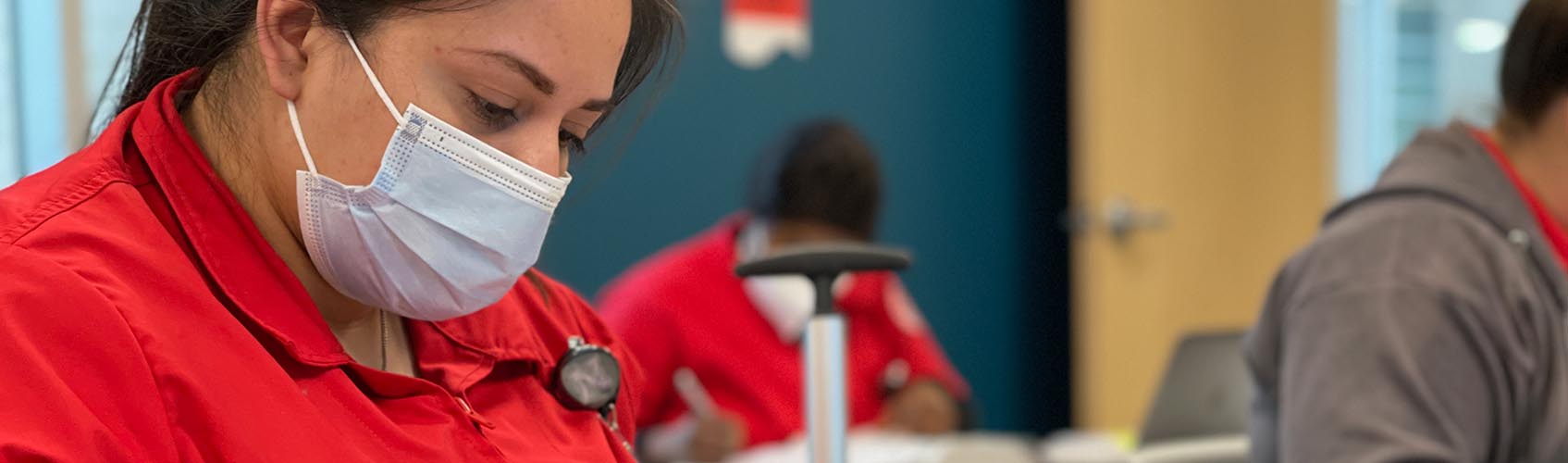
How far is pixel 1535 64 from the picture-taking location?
1.63 meters

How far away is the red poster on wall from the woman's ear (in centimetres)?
253

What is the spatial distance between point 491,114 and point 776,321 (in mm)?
1684

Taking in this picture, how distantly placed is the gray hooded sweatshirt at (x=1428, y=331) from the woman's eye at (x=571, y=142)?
2.61ft

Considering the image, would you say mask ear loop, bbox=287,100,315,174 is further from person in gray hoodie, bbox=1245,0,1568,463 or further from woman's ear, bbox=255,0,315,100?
person in gray hoodie, bbox=1245,0,1568,463

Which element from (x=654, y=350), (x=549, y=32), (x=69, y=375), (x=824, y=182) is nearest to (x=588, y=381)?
(x=549, y=32)

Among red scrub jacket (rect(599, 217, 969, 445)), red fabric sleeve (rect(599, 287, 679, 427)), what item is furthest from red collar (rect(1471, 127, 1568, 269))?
red fabric sleeve (rect(599, 287, 679, 427))

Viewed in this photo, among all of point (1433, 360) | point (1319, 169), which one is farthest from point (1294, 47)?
point (1433, 360)

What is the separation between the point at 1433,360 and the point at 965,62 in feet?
8.64

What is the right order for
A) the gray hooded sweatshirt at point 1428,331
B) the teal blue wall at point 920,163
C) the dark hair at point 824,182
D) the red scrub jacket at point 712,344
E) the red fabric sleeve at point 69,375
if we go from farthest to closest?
the teal blue wall at point 920,163, the dark hair at point 824,182, the red scrub jacket at point 712,344, the gray hooded sweatshirt at point 1428,331, the red fabric sleeve at point 69,375

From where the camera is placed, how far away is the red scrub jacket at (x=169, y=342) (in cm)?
81

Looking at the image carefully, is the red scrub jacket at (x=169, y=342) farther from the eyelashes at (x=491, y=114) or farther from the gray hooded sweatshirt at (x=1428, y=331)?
the gray hooded sweatshirt at (x=1428, y=331)

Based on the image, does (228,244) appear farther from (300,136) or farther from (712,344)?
(712,344)

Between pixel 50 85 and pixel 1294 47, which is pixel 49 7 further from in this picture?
pixel 1294 47

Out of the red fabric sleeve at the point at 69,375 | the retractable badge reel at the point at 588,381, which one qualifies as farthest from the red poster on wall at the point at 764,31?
the red fabric sleeve at the point at 69,375
